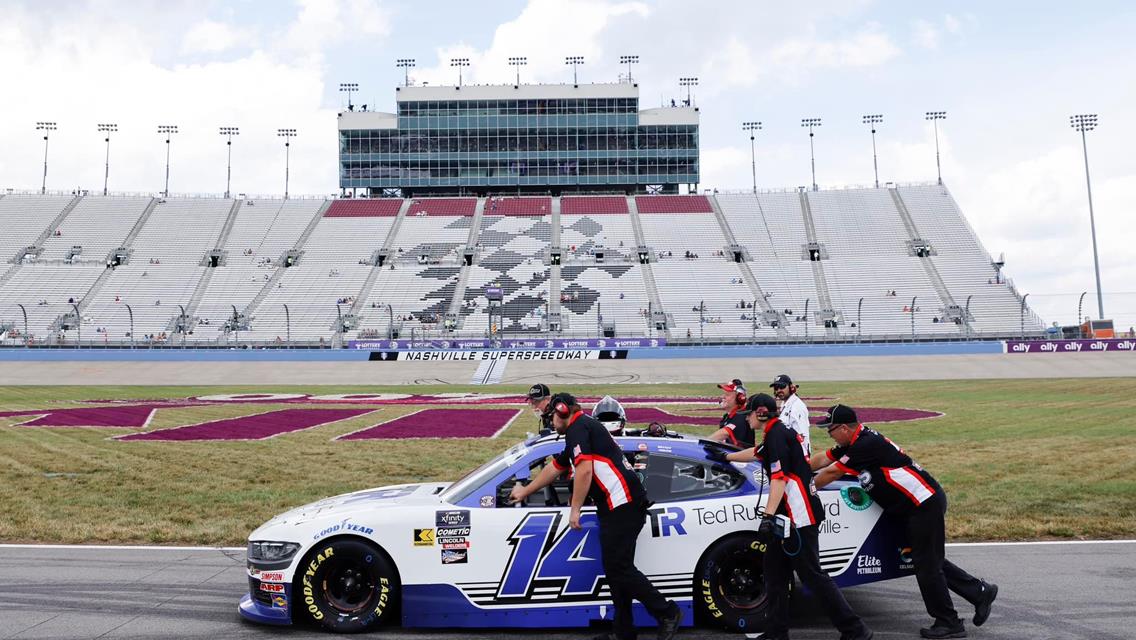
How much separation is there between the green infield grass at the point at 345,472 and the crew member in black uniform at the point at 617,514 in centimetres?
518

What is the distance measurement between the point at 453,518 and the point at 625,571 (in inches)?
53.8

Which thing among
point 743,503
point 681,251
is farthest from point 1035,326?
point 743,503

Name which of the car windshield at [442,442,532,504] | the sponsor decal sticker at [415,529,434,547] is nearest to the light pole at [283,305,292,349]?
the car windshield at [442,442,532,504]

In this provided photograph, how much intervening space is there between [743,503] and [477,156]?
77.3 m

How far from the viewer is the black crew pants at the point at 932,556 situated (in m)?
6.39

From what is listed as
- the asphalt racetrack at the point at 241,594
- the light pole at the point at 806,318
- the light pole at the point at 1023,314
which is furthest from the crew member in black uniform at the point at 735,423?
the light pole at the point at 1023,314

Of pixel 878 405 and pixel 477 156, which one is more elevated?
pixel 477 156

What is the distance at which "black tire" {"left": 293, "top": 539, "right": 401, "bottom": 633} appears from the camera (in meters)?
6.57

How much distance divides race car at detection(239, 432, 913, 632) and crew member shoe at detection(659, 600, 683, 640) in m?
0.42

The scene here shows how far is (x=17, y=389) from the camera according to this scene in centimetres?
3656

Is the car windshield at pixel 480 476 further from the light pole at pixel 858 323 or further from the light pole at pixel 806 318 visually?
the light pole at pixel 858 323

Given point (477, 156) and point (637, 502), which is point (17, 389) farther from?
point (477, 156)

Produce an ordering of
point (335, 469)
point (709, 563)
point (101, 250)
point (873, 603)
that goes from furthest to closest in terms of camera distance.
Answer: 1. point (101, 250)
2. point (335, 469)
3. point (873, 603)
4. point (709, 563)

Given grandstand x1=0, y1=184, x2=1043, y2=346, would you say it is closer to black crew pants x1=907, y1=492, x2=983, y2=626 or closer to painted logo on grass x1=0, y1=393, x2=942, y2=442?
painted logo on grass x1=0, y1=393, x2=942, y2=442
